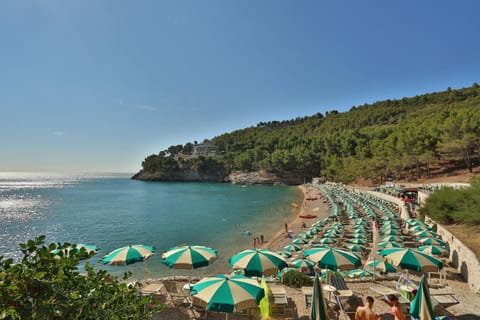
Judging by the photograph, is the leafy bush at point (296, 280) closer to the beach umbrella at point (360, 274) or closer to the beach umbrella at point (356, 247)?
the beach umbrella at point (360, 274)

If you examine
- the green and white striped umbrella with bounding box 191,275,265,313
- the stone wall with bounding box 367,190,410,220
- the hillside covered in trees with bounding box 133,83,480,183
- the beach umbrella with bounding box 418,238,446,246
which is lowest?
the stone wall with bounding box 367,190,410,220

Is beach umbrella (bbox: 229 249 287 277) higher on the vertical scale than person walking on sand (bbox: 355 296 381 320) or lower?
higher

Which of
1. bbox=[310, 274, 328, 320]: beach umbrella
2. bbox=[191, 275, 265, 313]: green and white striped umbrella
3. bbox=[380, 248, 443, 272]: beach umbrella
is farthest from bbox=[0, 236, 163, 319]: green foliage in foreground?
bbox=[380, 248, 443, 272]: beach umbrella

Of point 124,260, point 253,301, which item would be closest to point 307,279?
point 253,301

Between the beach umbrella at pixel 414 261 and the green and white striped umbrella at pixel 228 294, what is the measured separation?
470cm

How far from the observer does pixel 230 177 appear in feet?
377

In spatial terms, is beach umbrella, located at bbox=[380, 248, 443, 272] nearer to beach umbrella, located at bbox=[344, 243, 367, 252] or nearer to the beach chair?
the beach chair

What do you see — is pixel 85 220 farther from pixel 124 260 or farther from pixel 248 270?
pixel 248 270

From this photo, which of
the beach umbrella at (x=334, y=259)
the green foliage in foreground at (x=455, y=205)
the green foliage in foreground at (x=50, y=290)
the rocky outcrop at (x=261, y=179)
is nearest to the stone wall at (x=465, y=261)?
the green foliage in foreground at (x=455, y=205)

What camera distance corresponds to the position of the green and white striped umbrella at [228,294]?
575 centimetres

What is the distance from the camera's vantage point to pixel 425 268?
7.80 meters

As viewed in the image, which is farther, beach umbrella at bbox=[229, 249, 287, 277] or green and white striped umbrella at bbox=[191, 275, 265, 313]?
beach umbrella at bbox=[229, 249, 287, 277]

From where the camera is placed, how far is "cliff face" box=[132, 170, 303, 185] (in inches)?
3947

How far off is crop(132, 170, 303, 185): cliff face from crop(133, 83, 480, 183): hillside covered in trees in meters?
0.46
